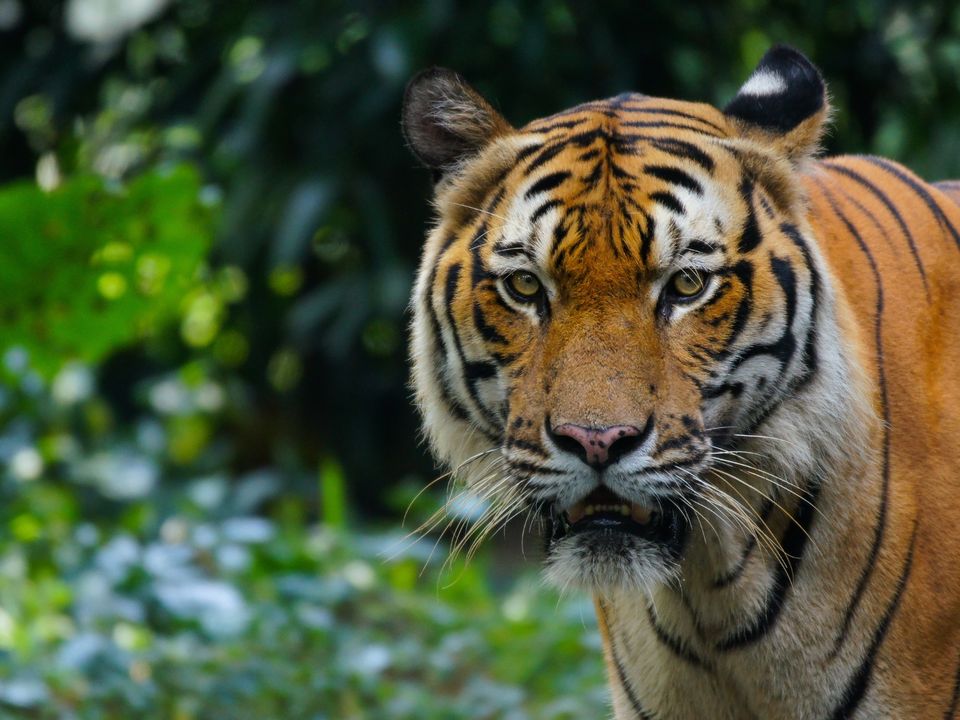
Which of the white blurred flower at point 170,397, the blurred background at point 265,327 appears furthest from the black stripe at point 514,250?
the white blurred flower at point 170,397

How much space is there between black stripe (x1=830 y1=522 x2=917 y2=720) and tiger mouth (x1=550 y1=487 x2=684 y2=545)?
1.26ft

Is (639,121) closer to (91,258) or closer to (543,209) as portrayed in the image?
(543,209)

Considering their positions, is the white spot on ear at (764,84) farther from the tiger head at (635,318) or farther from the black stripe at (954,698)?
the black stripe at (954,698)

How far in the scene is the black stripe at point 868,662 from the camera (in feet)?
7.52

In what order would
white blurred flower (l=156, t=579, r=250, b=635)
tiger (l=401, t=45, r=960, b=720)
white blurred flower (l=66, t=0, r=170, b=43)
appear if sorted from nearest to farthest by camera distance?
tiger (l=401, t=45, r=960, b=720), white blurred flower (l=156, t=579, r=250, b=635), white blurred flower (l=66, t=0, r=170, b=43)

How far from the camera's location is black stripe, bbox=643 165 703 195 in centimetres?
225

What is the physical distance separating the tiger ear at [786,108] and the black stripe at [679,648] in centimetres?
86

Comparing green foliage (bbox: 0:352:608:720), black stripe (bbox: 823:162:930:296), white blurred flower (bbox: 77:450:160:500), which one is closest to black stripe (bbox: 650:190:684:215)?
black stripe (bbox: 823:162:930:296)

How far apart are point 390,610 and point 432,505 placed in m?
1.30

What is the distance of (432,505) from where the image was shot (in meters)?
6.02

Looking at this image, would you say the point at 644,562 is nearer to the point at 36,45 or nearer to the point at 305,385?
the point at 305,385

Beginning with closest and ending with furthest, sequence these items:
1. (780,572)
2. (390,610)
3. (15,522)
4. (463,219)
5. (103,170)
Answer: (780,572), (463,219), (390,610), (15,522), (103,170)

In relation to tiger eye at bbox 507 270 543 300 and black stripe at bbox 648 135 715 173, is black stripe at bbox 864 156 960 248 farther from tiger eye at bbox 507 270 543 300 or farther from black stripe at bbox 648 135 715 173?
tiger eye at bbox 507 270 543 300

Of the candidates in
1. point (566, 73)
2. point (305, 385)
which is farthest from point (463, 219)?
point (305, 385)
